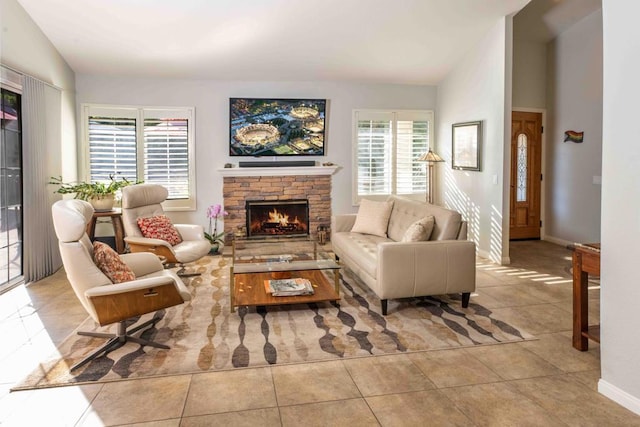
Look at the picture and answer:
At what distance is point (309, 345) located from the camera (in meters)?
3.82

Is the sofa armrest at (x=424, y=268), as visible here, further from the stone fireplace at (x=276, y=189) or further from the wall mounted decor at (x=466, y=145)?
the stone fireplace at (x=276, y=189)

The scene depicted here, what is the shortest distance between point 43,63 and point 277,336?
458cm

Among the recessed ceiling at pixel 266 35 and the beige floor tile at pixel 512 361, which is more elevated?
the recessed ceiling at pixel 266 35

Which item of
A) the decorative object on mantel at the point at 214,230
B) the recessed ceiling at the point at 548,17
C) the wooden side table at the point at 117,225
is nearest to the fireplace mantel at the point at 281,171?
the decorative object on mantel at the point at 214,230

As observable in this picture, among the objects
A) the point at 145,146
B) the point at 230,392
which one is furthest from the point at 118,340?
the point at 145,146

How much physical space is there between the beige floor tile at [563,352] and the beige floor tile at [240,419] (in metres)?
1.99

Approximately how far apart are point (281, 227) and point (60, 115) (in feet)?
11.7

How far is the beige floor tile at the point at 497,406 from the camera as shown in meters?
2.71

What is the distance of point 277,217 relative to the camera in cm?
826

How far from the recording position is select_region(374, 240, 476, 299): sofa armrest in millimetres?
4453

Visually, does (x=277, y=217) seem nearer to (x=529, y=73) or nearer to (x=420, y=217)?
(x=420, y=217)

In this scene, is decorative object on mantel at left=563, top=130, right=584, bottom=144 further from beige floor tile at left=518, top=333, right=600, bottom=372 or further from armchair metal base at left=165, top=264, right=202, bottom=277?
armchair metal base at left=165, top=264, right=202, bottom=277

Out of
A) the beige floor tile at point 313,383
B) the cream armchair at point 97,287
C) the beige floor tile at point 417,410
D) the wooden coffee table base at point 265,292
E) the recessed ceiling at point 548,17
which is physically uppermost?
the recessed ceiling at point 548,17

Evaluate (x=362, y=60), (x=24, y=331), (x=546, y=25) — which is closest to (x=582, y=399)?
(x=24, y=331)
